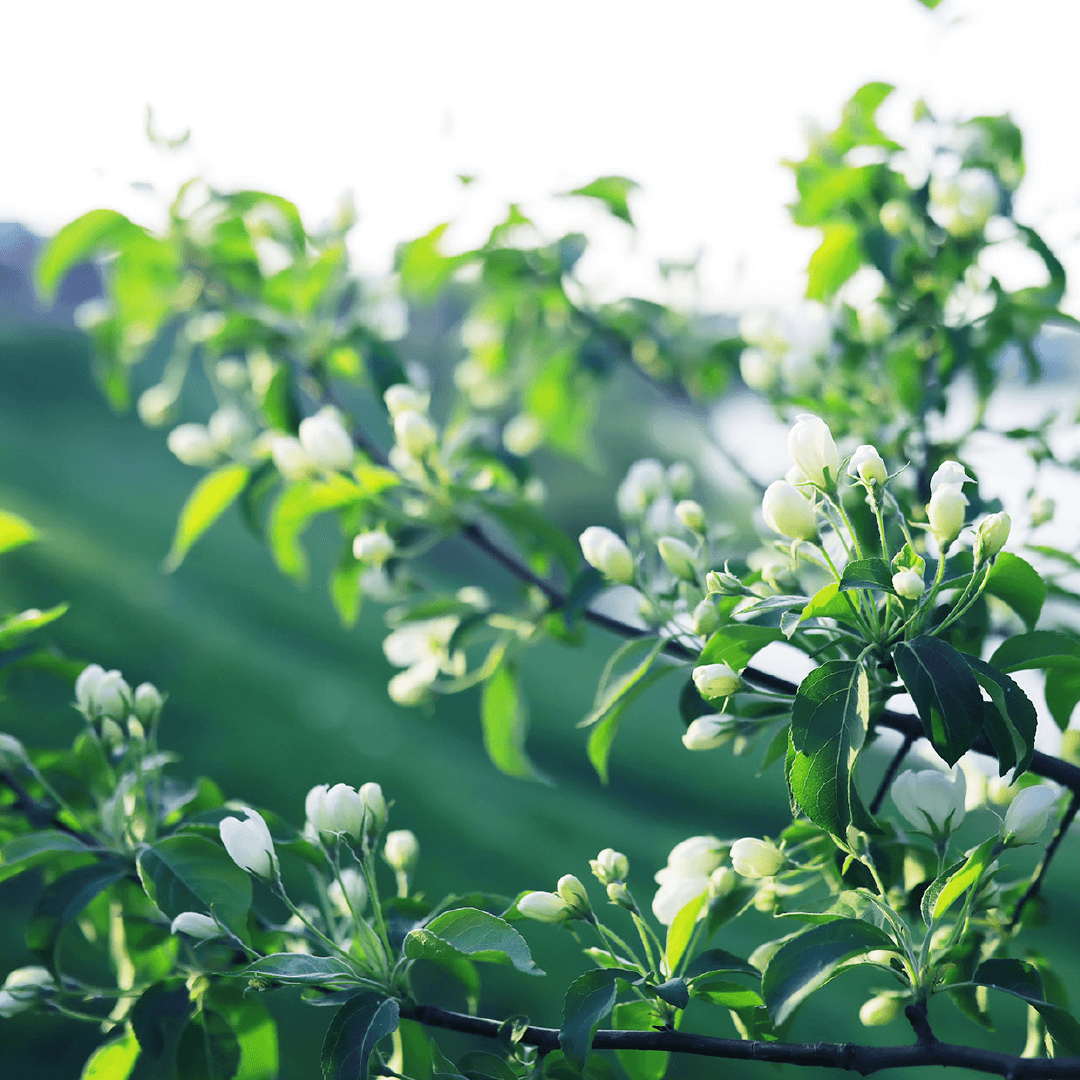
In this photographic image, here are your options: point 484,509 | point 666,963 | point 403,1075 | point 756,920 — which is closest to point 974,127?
point 484,509

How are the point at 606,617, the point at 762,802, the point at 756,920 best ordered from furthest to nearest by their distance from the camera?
1. the point at 762,802
2. the point at 756,920
3. the point at 606,617

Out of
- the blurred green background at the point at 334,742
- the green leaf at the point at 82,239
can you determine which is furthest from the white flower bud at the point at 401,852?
the blurred green background at the point at 334,742

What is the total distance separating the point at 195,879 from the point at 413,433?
551 mm

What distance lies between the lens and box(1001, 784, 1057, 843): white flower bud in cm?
74

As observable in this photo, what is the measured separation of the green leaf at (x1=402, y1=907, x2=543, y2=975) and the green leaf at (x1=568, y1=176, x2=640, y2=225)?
112 cm

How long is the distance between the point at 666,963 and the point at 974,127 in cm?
122

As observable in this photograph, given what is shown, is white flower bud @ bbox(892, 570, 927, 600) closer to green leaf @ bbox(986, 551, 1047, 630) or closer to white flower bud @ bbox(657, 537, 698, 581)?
green leaf @ bbox(986, 551, 1047, 630)

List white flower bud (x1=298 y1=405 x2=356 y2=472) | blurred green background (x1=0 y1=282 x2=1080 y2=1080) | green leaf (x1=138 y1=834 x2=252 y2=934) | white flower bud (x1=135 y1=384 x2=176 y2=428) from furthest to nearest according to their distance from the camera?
blurred green background (x1=0 y1=282 x2=1080 y2=1080), white flower bud (x1=135 y1=384 x2=176 y2=428), white flower bud (x1=298 y1=405 x2=356 y2=472), green leaf (x1=138 y1=834 x2=252 y2=934)

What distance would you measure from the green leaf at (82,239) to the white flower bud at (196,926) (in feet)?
3.77

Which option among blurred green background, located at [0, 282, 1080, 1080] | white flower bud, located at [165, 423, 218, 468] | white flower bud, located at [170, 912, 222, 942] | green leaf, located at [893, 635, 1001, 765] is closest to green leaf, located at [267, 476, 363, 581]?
white flower bud, located at [165, 423, 218, 468]

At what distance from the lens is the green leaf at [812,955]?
0.69 m

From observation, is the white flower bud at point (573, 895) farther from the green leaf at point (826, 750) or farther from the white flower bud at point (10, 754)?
the white flower bud at point (10, 754)

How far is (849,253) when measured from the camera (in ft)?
4.43

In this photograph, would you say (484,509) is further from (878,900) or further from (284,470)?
(878,900)
